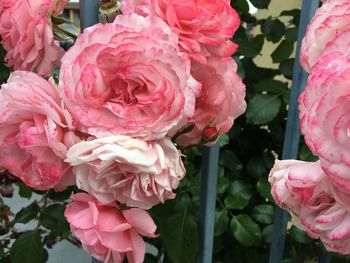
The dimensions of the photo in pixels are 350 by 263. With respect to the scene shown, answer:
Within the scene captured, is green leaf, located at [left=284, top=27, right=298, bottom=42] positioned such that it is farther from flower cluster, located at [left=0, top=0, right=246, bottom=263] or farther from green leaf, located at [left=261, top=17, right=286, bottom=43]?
flower cluster, located at [left=0, top=0, right=246, bottom=263]

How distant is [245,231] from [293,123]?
0.85ft

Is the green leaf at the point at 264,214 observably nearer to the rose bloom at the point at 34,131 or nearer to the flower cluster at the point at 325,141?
the flower cluster at the point at 325,141

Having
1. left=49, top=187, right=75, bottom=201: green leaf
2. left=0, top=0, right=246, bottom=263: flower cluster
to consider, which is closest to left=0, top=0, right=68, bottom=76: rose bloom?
left=0, top=0, right=246, bottom=263: flower cluster

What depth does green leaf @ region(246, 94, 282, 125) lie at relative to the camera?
3.02ft

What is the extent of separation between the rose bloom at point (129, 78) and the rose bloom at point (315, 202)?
4.8 inches

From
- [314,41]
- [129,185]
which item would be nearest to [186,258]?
[129,185]

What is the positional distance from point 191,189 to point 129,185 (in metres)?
0.40

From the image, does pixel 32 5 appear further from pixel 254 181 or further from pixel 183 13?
pixel 254 181

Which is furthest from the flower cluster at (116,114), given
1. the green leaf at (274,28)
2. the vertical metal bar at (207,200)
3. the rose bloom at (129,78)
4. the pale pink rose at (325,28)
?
the green leaf at (274,28)

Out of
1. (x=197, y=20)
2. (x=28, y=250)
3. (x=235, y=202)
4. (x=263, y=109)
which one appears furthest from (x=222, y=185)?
(x=197, y=20)

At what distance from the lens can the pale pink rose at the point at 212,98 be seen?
528 millimetres

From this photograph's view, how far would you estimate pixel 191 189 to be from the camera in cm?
84

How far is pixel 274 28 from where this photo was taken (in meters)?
1.08

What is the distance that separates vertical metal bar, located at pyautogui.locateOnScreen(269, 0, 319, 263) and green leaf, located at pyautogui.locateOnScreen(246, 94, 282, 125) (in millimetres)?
202
